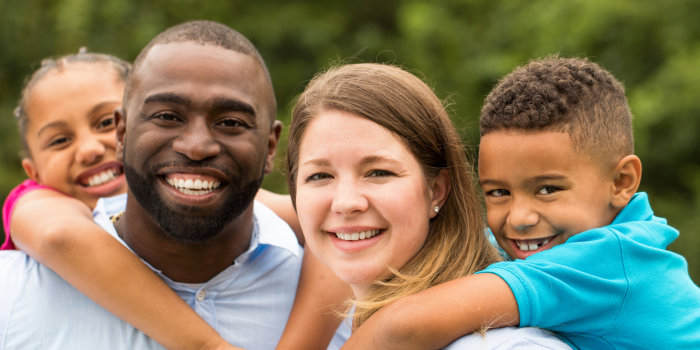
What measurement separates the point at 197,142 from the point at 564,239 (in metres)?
1.41

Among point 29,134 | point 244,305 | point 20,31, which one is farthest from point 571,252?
point 20,31

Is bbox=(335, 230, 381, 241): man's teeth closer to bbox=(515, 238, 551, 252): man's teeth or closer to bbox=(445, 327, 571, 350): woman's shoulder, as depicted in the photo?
bbox=(445, 327, 571, 350): woman's shoulder

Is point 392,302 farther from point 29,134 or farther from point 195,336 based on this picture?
point 29,134

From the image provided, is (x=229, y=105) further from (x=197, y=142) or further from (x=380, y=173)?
(x=380, y=173)

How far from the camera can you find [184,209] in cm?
295

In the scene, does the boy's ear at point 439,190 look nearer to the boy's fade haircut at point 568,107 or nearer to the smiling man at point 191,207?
the boy's fade haircut at point 568,107

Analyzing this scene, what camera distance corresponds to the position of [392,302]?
2432 mm

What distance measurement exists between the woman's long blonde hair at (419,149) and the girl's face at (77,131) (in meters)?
1.41

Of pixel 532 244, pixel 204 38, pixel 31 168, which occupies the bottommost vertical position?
pixel 31 168

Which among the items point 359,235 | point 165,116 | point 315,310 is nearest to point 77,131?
point 165,116

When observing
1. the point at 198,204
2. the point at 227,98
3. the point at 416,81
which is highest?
the point at 416,81

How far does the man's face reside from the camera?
291cm

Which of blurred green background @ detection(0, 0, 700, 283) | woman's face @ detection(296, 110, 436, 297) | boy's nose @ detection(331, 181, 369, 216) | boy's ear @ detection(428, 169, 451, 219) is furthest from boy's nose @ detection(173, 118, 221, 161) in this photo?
blurred green background @ detection(0, 0, 700, 283)

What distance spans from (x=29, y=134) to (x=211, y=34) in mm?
1369
